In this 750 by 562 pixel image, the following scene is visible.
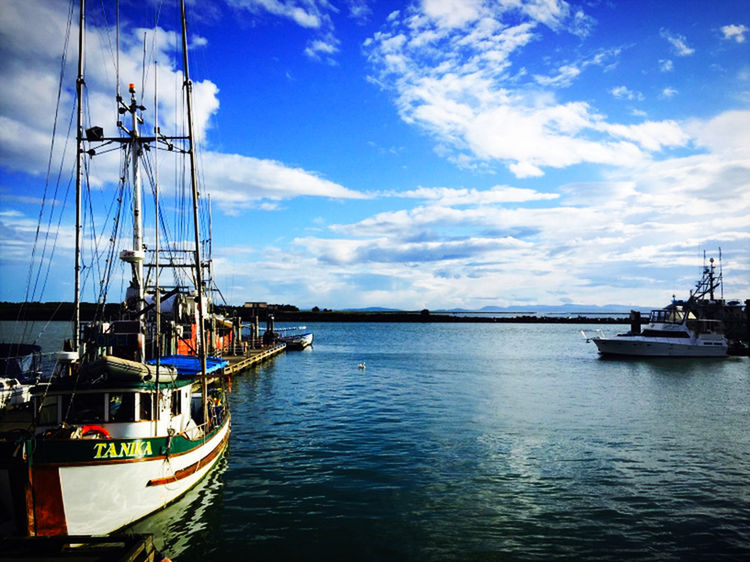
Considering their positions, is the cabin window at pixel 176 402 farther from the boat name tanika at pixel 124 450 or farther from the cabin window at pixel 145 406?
the boat name tanika at pixel 124 450

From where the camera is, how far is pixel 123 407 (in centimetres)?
1470

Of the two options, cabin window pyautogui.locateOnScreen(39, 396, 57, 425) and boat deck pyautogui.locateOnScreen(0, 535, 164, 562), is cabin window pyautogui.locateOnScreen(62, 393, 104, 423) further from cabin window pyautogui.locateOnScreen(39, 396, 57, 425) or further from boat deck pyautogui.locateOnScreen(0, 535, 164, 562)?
boat deck pyautogui.locateOnScreen(0, 535, 164, 562)

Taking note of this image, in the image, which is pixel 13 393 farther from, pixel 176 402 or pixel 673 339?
pixel 673 339

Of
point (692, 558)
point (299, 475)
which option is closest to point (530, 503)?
point (692, 558)

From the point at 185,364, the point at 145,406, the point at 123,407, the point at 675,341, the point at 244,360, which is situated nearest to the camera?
the point at 123,407

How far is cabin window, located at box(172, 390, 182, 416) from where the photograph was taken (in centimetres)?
1669

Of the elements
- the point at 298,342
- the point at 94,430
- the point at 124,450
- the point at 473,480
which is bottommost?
the point at 473,480

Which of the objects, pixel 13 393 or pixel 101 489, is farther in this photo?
pixel 13 393

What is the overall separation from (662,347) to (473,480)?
55330 millimetres

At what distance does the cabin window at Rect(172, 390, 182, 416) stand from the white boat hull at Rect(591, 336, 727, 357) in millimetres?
59400

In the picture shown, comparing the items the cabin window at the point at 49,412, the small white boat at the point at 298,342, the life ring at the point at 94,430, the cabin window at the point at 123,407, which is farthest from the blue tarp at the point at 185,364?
the small white boat at the point at 298,342

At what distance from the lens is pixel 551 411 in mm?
30750

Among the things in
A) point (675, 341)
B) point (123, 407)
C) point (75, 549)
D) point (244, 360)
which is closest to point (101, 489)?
point (123, 407)

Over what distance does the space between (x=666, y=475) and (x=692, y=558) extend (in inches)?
275
